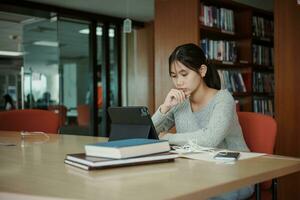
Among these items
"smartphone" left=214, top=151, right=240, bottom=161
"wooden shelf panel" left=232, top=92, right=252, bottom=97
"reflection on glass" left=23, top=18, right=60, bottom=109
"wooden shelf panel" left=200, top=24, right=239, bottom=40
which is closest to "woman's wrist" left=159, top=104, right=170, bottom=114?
"smartphone" left=214, top=151, right=240, bottom=161

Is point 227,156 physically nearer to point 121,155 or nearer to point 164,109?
point 121,155

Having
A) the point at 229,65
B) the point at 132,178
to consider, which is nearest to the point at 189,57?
the point at 132,178

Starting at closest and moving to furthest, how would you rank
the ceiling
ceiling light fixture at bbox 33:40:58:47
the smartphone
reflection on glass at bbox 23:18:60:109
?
1. the smartphone
2. the ceiling
3. reflection on glass at bbox 23:18:60:109
4. ceiling light fixture at bbox 33:40:58:47

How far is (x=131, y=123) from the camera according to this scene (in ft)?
4.91

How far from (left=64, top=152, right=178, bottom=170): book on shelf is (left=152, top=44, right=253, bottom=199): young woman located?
0.45 metres

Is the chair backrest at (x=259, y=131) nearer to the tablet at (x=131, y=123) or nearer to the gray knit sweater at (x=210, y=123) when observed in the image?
the gray knit sweater at (x=210, y=123)

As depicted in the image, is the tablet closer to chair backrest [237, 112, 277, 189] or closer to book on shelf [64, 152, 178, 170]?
book on shelf [64, 152, 178, 170]

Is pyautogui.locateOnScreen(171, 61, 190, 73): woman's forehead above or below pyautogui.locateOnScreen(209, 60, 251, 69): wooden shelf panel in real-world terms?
below

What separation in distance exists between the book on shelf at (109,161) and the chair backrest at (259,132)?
2.54 ft

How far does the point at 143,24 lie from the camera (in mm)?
6926

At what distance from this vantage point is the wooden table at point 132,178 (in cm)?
83

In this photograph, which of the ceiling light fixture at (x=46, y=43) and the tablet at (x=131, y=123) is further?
the ceiling light fixture at (x=46, y=43)

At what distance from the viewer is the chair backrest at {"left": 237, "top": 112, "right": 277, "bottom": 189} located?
1.84 metres

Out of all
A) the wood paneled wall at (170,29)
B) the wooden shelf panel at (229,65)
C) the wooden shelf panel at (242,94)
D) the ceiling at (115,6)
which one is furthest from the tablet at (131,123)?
the ceiling at (115,6)
